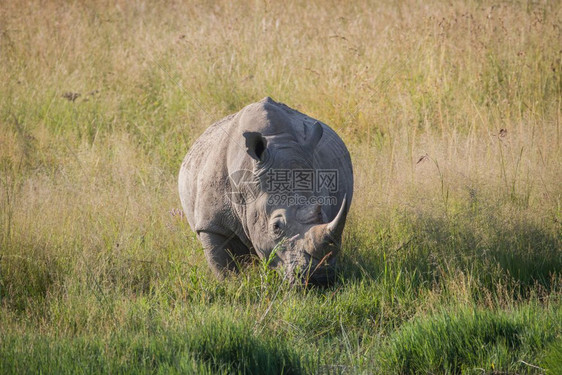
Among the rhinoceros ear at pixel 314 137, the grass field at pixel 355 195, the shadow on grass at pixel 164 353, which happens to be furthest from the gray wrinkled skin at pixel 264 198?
the shadow on grass at pixel 164 353

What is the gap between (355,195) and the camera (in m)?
6.84

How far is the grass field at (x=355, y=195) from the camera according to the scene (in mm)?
4230

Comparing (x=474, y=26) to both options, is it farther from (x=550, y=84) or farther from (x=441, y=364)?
(x=441, y=364)

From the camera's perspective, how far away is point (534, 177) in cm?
664

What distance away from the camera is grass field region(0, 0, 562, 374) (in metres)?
4.23

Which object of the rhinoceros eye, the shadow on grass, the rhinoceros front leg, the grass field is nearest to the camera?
the shadow on grass

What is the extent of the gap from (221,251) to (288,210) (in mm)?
842

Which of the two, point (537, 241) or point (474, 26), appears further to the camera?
point (474, 26)

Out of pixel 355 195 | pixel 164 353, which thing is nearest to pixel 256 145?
pixel 164 353

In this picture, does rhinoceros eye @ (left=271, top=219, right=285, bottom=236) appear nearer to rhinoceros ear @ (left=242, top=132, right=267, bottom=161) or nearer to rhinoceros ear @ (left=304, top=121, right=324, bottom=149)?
rhinoceros ear @ (left=242, top=132, right=267, bottom=161)

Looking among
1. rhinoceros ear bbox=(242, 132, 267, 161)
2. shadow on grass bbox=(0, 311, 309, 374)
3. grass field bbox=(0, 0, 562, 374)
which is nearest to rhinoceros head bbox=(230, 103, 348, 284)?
rhinoceros ear bbox=(242, 132, 267, 161)

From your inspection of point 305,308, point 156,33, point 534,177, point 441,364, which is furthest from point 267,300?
point 156,33

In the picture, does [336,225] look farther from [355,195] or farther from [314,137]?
[355,195]

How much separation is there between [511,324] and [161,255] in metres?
2.98
